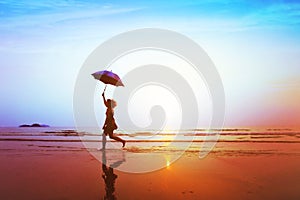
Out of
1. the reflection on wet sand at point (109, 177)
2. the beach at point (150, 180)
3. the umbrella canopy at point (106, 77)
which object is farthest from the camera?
the umbrella canopy at point (106, 77)

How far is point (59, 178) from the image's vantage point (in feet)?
36.9

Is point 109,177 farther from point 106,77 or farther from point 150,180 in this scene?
point 106,77

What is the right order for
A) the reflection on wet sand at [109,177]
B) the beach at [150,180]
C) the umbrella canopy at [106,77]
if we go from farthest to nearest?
the umbrella canopy at [106,77] < the beach at [150,180] < the reflection on wet sand at [109,177]

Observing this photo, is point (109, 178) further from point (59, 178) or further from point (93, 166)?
point (93, 166)

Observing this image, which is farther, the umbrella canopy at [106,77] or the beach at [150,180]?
the umbrella canopy at [106,77]

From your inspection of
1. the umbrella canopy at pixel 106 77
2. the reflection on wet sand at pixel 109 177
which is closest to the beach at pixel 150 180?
the reflection on wet sand at pixel 109 177

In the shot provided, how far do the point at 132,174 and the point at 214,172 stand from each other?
124 inches

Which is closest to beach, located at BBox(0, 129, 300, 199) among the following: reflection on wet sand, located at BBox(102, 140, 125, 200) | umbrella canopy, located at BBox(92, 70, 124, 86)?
reflection on wet sand, located at BBox(102, 140, 125, 200)

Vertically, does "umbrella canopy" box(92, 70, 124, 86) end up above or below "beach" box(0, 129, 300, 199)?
above

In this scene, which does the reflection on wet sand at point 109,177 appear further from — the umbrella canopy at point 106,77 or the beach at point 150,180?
the umbrella canopy at point 106,77

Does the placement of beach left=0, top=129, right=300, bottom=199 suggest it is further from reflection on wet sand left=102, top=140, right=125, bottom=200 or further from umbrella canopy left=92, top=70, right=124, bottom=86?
umbrella canopy left=92, top=70, right=124, bottom=86

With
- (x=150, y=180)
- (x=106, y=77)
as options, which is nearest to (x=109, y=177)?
(x=150, y=180)

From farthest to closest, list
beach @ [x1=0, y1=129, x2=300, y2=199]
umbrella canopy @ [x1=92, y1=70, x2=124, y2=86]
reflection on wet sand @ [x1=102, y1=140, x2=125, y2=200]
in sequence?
umbrella canopy @ [x1=92, y1=70, x2=124, y2=86]
beach @ [x1=0, y1=129, x2=300, y2=199]
reflection on wet sand @ [x1=102, y1=140, x2=125, y2=200]

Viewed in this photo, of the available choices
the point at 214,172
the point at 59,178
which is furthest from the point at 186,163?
the point at 59,178
